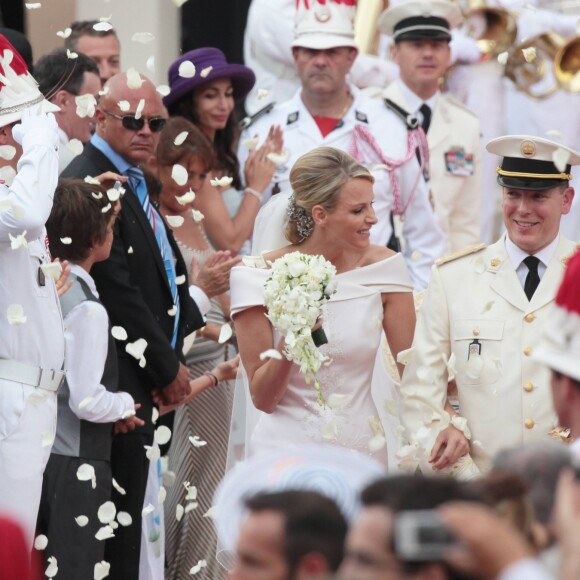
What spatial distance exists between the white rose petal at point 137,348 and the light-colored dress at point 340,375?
0.44m

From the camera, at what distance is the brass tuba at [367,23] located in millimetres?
9617

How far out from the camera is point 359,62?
29.9 ft

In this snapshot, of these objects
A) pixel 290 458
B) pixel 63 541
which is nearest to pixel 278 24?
pixel 63 541

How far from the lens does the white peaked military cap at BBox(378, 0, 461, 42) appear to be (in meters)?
8.41

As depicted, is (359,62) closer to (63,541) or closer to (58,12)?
(58,12)

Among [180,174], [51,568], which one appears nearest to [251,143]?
[180,174]

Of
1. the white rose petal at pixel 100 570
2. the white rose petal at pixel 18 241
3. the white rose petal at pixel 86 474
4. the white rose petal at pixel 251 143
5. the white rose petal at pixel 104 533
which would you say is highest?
the white rose petal at pixel 18 241

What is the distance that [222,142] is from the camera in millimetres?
7910

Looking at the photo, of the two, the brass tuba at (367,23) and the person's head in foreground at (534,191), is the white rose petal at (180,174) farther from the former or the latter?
the brass tuba at (367,23)

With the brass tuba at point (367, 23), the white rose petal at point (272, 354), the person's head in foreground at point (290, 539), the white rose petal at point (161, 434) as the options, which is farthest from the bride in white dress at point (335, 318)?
the brass tuba at point (367, 23)

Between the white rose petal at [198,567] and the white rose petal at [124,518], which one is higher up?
the white rose petal at [124,518]

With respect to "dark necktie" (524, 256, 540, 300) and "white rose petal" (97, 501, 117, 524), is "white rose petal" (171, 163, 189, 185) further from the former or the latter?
"dark necktie" (524, 256, 540, 300)

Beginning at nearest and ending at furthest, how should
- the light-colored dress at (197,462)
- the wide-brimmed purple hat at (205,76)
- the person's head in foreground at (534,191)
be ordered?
1. the person's head in foreground at (534,191)
2. the light-colored dress at (197,462)
3. the wide-brimmed purple hat at (205,76)

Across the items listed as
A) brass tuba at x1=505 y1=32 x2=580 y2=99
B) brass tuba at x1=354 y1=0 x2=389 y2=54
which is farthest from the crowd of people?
brass tuba at x1=505 y1=32 x2=580 y2=99
